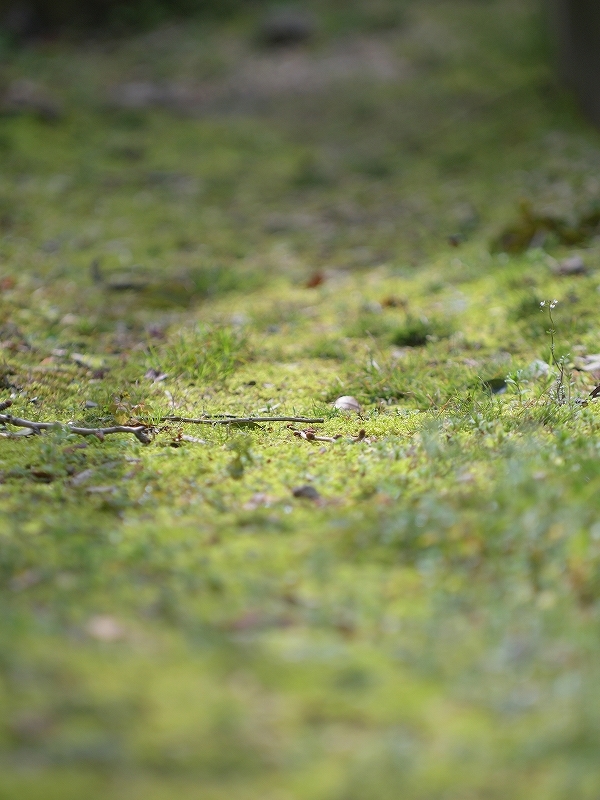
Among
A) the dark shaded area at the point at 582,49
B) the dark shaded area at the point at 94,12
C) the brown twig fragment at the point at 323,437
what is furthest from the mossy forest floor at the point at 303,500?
the dark shaded area at the point at 94,12

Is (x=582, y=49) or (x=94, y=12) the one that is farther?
(x=94, y=12)

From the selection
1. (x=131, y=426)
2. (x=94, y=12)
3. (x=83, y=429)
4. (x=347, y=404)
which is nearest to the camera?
(x=83, y=429)

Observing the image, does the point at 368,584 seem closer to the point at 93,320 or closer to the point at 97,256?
the point at 93,320

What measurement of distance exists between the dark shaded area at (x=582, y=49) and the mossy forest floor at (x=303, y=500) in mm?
914

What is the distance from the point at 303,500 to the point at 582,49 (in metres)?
7.59

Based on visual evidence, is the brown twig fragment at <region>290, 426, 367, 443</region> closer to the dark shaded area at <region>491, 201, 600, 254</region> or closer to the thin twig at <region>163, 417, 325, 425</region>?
the thin twig at <region>163, 417, 325, 425</region>

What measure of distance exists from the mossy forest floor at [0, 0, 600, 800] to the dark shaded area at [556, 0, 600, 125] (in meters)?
0.91

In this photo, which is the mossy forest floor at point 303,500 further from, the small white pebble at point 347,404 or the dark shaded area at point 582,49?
the dark shaded area at point 582,49

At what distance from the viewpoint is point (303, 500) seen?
246 cm

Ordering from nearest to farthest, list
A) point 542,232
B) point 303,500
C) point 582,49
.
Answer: point 303,500, point 542,232, point 582,49

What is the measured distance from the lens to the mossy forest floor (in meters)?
1.49

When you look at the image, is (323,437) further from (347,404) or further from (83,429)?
(83,429)

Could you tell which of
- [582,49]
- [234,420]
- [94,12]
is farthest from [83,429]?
[94,12]

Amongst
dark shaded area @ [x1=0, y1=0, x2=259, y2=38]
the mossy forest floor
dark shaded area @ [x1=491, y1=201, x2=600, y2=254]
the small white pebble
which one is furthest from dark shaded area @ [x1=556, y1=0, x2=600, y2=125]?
dark shaded area @ [x1=0, y1=0, x2=259, y2=38]
